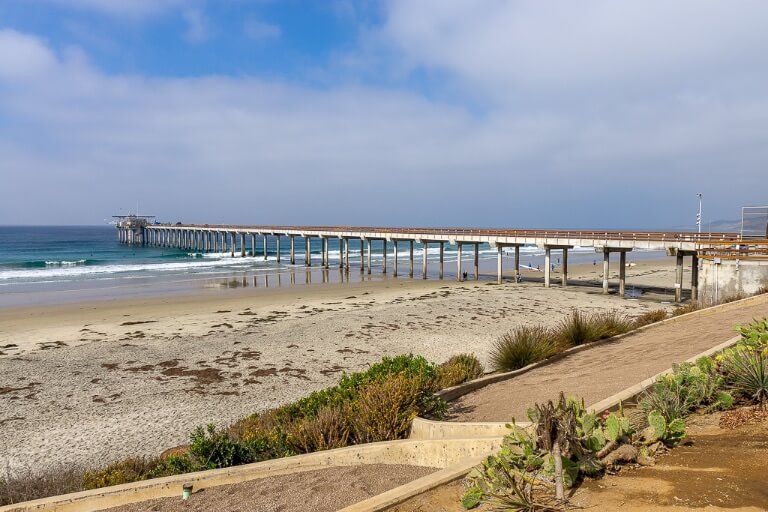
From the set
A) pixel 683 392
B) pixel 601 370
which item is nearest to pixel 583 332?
pixel 601 370

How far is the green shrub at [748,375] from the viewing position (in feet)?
18.7

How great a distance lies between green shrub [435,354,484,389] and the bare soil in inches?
185

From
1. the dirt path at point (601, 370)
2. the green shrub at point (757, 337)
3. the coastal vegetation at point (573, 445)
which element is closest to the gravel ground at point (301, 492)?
the coastal vegetation at point (573, 445)

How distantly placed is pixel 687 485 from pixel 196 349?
625 inches

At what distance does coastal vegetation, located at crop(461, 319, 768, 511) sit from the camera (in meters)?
3.93

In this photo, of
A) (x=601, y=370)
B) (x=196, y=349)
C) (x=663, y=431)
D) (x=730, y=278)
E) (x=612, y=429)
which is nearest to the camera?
(x=612, y=429)

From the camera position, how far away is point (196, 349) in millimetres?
17172

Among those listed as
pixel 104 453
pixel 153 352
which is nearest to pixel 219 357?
pixel 153 352

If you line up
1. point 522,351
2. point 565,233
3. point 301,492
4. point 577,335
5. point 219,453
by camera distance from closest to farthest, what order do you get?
point 301,492 → point 219,453 → point 522,351 → point 577,335 → point 565,233

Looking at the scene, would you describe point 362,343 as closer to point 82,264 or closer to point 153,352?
point 153,352

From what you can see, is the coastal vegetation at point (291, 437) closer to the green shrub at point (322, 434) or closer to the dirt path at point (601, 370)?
the green shrub at point (322, 434)

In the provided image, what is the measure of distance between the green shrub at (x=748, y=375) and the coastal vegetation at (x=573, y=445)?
21mm

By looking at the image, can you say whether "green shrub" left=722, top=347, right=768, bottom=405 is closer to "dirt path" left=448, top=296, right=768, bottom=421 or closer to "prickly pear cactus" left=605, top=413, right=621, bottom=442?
"dirt path" left=448, top=296, right=768, bottom=421

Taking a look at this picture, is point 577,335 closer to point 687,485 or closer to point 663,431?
point 663,431
